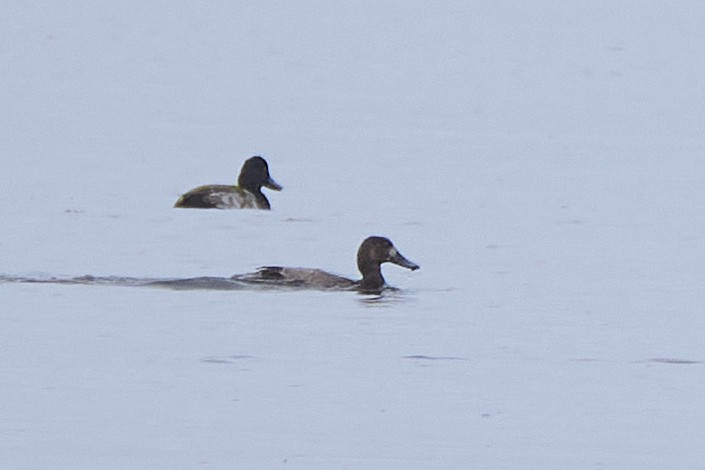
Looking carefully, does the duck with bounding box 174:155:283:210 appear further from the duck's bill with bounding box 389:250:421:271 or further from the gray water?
the duck's bill with bounding box 389:250:421:271

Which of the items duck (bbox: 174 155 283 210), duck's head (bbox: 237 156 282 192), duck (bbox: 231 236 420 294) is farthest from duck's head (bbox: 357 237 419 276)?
duck's head (bbox: 237 156 282 192)

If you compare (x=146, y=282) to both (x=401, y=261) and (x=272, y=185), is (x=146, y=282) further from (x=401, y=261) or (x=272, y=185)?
(x=272, y=185)

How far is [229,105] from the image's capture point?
3036 centimetres

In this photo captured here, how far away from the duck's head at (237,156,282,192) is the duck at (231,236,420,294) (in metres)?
4.85

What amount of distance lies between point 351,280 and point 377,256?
0.23 metres

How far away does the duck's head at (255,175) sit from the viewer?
20.5 metres

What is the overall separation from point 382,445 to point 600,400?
1.49 m

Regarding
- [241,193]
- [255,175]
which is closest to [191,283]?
[241,193]

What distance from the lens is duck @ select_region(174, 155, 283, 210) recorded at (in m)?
19.1

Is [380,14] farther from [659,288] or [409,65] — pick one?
[659,288]

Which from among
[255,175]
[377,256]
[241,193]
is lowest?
[377,256]

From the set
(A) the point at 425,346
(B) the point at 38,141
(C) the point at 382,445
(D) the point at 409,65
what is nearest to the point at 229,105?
(B) the point at 38,141

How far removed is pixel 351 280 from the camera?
606 inches

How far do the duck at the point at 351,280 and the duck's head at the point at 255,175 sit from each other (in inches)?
191
